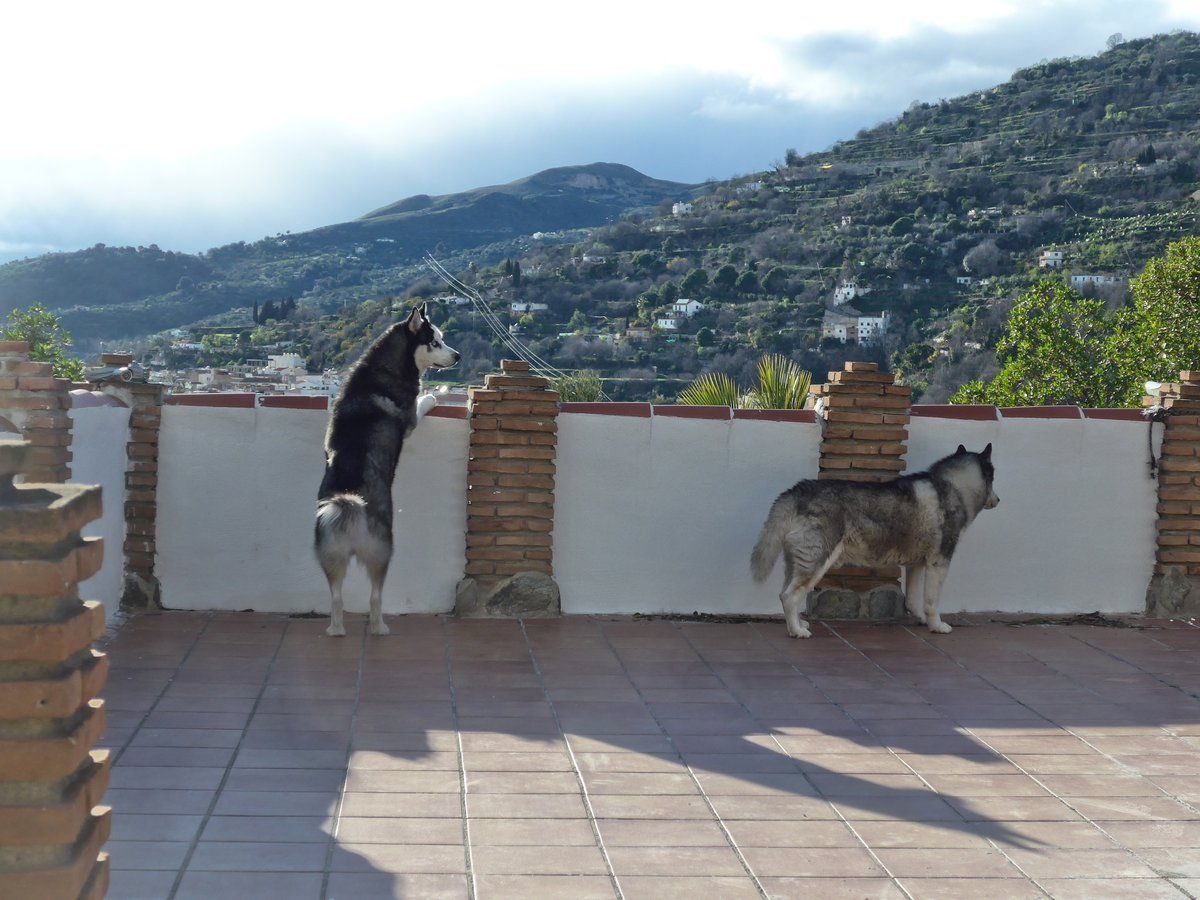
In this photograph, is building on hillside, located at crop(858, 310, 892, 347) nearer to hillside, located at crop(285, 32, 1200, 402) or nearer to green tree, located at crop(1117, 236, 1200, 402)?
hillside, located at crop(285, 32, 1200, 402)

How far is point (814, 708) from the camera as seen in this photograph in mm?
6188

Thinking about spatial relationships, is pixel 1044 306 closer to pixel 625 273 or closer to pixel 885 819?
pixel 885 819

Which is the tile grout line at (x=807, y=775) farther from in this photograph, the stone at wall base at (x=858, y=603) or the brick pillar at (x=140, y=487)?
the brick pillar at (x=140, y=487)

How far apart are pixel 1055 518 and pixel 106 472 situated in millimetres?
6472

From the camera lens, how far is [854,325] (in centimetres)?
3853

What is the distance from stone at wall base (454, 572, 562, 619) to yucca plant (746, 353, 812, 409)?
3304 millimetres

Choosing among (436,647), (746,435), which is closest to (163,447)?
(436,647)

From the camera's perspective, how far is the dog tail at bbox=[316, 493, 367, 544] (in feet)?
23.0

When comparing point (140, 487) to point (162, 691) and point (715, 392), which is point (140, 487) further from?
point (715, 392)

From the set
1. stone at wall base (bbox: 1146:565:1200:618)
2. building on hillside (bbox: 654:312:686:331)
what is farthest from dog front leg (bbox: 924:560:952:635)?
building on hillside (bbox: 654:312:686:331)

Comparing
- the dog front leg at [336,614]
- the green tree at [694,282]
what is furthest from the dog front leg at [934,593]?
the green tree at [694,282]

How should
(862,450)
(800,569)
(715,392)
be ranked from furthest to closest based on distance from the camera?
(715,392)
(862,450)
(800,569)

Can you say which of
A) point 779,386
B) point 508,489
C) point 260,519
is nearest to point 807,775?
point 508,489

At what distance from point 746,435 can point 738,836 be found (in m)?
4.27
